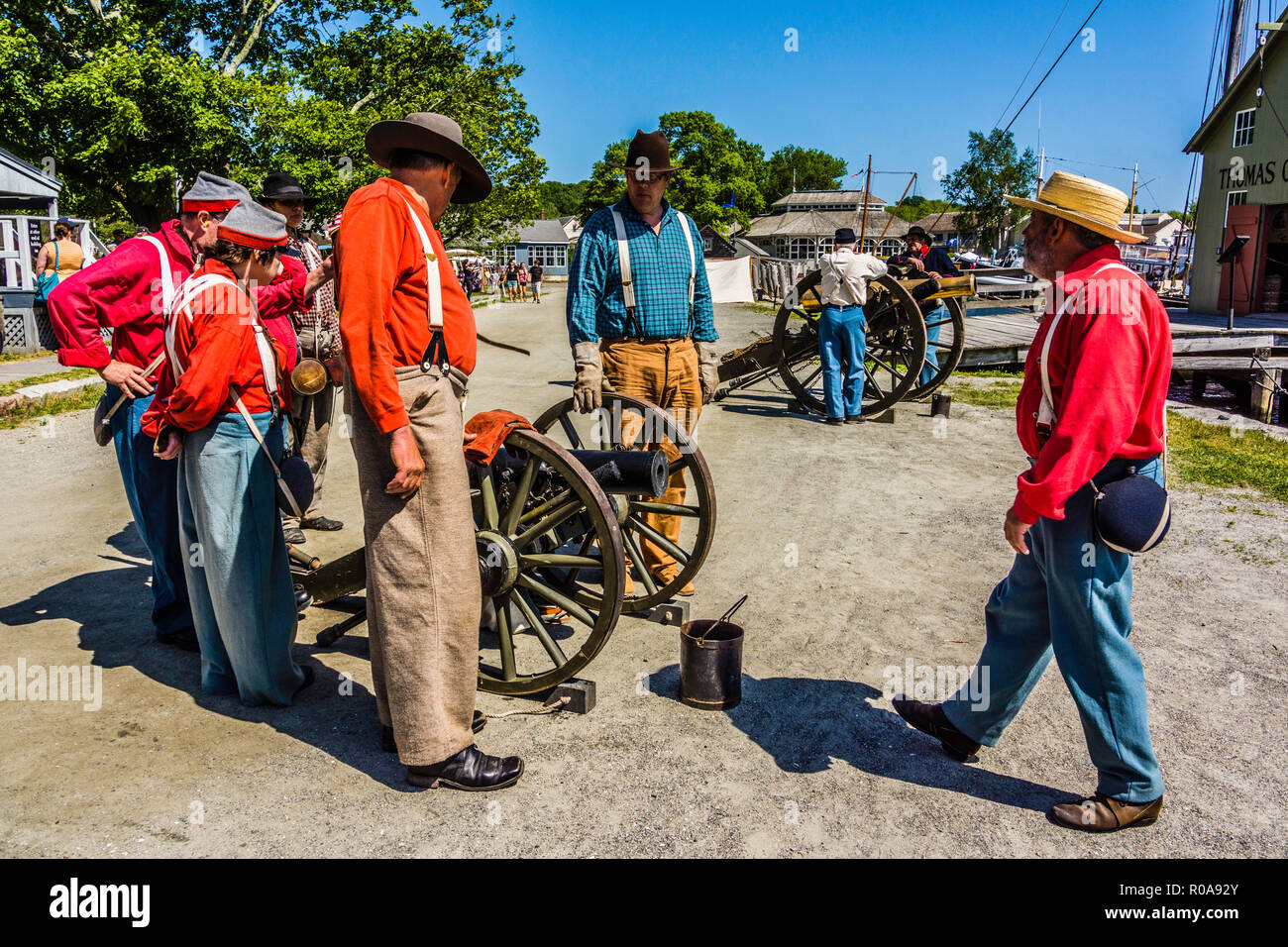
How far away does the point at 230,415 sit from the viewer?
3441mm

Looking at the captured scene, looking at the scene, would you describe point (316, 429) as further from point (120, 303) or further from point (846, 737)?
point (846, 737)

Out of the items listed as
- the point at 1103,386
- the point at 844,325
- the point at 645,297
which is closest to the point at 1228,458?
the point at 844,325

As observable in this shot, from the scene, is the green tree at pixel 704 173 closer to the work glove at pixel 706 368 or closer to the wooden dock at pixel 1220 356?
the wooden dock at pixel 1220 356

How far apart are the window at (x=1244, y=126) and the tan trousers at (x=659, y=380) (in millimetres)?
21838

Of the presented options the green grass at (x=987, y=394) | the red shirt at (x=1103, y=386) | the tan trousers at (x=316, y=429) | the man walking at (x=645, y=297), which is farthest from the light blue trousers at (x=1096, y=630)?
the green grass at (x=987, y=394)

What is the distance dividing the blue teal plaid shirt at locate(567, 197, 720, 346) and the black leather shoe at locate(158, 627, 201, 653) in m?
2.25

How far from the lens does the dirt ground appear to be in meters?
2.85

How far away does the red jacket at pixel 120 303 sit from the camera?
12.3ft

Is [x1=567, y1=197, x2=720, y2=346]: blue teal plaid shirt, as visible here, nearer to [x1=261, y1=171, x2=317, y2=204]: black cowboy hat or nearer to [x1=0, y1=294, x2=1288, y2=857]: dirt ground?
[x1=0, y1=294, x2=1288, y2=857]: dirt ground

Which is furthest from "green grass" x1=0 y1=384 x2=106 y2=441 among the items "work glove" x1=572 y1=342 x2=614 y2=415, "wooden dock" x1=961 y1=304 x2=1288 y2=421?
"wooden dock" x1=961 y1=304 x2=1288 y2=421

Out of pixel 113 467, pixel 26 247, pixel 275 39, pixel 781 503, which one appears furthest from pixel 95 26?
pixel 781 503

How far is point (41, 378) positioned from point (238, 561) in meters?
10.3
